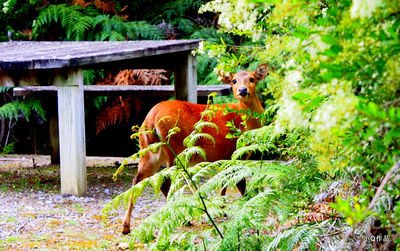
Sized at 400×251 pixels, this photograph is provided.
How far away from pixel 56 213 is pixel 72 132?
967 millimetres

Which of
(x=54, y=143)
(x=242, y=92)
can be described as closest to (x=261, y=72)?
(x=242, y=92)

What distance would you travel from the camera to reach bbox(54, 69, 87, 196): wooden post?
5.82m

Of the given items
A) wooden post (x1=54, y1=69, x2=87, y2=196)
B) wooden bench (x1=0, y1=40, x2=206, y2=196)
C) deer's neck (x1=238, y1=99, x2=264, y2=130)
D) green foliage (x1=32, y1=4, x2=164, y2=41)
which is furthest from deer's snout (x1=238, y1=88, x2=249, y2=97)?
green foliage (x1=32, y1=4, x2=164, y2=41)

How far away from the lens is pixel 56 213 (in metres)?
5.27

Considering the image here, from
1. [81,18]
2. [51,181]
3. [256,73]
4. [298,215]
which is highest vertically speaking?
[81,18]

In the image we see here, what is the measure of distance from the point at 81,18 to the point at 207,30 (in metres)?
2.51

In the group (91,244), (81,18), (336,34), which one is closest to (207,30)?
(81,18)

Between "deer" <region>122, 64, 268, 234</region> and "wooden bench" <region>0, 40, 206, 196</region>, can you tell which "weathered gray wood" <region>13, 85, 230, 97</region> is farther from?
"deer" <region>122, 64, 268, 234</region>

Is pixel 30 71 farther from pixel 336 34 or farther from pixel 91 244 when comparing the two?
pixel 336 34

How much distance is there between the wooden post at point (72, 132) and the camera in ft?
19.1

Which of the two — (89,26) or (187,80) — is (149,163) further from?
(89,26)

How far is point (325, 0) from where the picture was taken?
2211 mm

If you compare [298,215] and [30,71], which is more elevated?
[30,71]

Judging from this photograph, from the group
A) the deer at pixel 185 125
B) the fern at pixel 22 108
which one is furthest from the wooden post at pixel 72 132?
the fern at pixel 22 108
